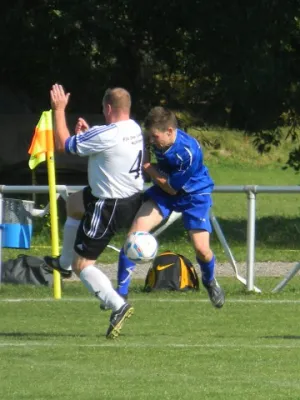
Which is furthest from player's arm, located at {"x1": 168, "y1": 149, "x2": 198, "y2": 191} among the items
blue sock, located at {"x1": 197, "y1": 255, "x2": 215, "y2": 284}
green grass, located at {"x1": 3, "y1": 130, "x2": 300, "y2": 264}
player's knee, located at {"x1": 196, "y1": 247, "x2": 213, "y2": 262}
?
green grass, located at {"x1": 3, "y1": 130, "x2": 300, "y2": 264}

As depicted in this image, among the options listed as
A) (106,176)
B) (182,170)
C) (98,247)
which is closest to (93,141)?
(106,176)

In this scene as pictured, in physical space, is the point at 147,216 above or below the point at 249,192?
above

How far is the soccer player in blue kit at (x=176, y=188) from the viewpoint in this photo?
9.95m

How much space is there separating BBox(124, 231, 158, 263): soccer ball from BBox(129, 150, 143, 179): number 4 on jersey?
653 millimetres

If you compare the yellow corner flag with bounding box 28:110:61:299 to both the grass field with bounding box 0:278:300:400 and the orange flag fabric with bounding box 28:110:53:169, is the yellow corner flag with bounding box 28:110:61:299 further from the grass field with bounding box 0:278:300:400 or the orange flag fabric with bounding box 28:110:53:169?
the grass field with bounding box 0:278:300:400

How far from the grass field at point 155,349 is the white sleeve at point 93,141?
1459mm

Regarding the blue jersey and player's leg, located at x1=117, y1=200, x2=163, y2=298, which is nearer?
player's leg, located at x1=117, y1=200, x2=163, y2=298

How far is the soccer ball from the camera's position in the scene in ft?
31.7

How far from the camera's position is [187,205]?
10.4 metres

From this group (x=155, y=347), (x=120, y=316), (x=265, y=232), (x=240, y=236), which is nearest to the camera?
(x=155, y=347)

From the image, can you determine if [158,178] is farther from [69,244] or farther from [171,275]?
[171,275]

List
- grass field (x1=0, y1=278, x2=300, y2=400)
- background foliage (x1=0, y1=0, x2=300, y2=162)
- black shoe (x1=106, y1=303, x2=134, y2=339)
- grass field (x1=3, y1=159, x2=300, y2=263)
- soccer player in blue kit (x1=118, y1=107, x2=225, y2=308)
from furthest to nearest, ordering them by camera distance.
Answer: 1. background foliage (x1=0, y1=0, x2=300, y2=162)
2. grass field (x1=3, y1=159, x2=300, y2=263)
3. soccer player in blue kit (x1=118, y1=107, x2=225, y2=308)
4. black shoe (x1=106, y1=303, x2=134, y2=339)
5. grass field (x1=0, y1=278, x2=300, y2=400)

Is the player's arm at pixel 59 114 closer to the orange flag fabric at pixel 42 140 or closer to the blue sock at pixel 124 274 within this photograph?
the blue sock at pixel 124 274

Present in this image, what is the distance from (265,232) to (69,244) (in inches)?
473
